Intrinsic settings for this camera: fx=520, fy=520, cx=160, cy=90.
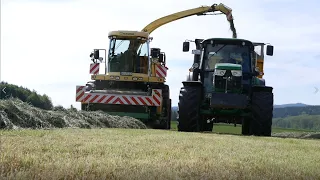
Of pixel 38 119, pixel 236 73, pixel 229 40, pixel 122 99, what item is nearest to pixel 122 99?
pixel 122 99

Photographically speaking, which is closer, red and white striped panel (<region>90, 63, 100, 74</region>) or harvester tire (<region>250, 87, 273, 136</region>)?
harvester tire (<region>250, 87, 273, 136</region>)

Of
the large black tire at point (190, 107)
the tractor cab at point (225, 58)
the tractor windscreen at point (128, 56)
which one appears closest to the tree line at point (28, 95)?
the tractor windscreen at point (128, 56)

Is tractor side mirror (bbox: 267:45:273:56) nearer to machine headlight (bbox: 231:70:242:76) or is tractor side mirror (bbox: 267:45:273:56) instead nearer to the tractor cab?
the tractor cab

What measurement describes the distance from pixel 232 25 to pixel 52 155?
1666 cm

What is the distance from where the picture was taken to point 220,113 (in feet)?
43.9

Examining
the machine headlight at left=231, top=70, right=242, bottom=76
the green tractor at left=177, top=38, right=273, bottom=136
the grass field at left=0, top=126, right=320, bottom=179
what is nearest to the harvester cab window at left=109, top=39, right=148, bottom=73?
the green tractor at left=177, top=38, right=273, bottom=136

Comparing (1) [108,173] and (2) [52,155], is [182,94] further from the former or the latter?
(1) [108,173]

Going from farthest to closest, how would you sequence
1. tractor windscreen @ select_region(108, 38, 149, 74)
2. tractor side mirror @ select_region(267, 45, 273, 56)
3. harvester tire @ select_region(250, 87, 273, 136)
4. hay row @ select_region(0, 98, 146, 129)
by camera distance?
tractor windscreen @ select_region(108, 38, 149, 74) → tractor side mirror @ select_region(267, 45, 273, 56) → harvester tire @ select_region(250, 87, 273, 136) → hay row @ select_region(0, 98, 146, 129)

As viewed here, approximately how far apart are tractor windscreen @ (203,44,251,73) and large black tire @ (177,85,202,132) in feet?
3.83

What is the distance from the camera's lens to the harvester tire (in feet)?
42.4

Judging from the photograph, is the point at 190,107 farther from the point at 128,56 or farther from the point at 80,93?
the point at 128,56

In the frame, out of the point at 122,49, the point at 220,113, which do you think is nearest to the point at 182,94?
the point at 220,113

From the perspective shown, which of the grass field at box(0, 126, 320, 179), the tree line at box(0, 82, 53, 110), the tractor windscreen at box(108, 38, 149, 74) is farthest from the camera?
the tractor windscreen at box(108, 38, 149, 74)

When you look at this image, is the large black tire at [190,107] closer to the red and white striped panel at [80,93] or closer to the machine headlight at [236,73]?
the machine headlight at [236,73]
